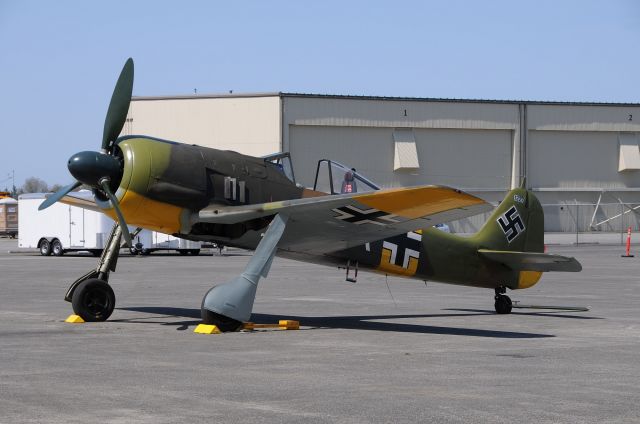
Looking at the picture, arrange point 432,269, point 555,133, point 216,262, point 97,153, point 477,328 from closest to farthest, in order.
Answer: point 97,153
point 477,328
point 432,269
point 216,262
point 555,133

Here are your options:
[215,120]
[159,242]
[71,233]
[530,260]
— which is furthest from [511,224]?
[215,120]

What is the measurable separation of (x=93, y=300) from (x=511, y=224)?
722 centimetres

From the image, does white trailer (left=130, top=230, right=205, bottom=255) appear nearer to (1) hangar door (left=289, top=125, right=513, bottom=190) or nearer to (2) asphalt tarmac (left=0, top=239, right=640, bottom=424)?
(1) hangar door (left=289, top=125, right=513, bottom=190)

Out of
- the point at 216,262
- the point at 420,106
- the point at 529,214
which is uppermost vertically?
the point at 420,106

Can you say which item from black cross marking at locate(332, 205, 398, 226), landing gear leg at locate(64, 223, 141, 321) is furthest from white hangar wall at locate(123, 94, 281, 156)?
black cross marking at locate(332, 205, 398, 226)

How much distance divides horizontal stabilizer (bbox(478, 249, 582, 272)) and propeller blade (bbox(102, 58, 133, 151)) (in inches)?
252

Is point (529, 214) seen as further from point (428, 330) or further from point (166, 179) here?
point (166, 179)

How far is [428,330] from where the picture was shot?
47.3 ft

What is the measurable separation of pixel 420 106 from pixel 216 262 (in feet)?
112

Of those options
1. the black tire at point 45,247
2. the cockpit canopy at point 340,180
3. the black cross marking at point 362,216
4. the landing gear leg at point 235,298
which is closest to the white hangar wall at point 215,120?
the black tire at point 45,247

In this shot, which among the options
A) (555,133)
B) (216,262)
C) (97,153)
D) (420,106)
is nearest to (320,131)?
(420,106)

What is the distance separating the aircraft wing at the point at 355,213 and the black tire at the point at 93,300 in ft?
6.78

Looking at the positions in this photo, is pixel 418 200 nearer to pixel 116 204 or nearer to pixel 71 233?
pixel 116 204

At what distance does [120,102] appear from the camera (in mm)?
14695
